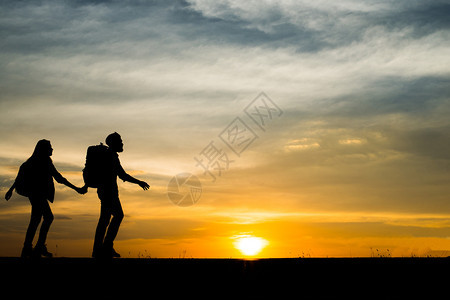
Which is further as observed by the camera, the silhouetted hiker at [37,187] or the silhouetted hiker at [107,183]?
the silhouetted hiker at [37,187]

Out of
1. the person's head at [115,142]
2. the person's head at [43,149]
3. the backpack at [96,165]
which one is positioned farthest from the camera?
the person's head at [43,149]

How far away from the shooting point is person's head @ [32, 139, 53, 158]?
10.6 metres

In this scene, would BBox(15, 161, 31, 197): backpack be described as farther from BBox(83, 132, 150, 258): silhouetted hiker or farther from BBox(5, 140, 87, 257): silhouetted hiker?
BBox(83, 132, 150, 258): silhouetted hiker

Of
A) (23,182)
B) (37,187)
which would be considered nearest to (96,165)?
(37,187)

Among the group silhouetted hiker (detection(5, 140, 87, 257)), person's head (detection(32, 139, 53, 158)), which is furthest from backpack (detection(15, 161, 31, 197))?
person's head (detection(32, 139, 53, 158))

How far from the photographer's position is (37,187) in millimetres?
10672

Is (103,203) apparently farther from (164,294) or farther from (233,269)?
(164,294)

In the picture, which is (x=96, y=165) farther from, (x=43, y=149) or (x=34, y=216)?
(x=34, y=216)

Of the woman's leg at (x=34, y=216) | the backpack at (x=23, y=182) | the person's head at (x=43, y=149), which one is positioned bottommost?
the woman's leg at (x=34, y=216)

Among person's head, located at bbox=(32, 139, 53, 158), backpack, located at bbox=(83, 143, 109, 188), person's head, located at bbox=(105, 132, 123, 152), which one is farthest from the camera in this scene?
person's head, located at bbox=(32, 139, 53, 158)

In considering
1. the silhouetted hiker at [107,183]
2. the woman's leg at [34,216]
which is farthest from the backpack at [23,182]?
the silhouetted hiker at [107,183]

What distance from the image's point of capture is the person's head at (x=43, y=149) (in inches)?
417

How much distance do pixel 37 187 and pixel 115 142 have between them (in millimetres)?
1856

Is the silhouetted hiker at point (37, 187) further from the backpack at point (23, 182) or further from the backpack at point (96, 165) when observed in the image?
the backpack at point (96, 165)
